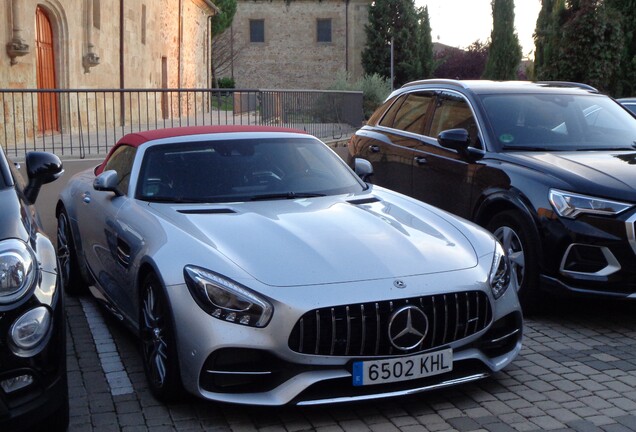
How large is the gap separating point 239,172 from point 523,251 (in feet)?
7.28

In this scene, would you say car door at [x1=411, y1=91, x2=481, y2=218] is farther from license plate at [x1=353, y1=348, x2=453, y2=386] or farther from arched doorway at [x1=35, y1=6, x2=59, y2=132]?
arched doorway at [x1=35, y1=6, x2=59, y2=132]

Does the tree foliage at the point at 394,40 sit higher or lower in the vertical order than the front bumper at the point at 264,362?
higher

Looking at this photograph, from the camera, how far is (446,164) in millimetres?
7746

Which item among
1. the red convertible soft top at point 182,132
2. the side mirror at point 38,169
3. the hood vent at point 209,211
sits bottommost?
the hood vent at point 209,211

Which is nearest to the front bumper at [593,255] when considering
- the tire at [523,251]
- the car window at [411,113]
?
the tire at [523,251]

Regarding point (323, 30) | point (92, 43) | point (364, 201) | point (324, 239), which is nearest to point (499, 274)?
point (324, 239)

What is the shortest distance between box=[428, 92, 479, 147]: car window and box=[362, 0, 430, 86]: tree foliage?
47057 mm

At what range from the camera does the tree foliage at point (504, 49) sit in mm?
44750

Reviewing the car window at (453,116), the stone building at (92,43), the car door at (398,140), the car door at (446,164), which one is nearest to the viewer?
the car door at (446,164)

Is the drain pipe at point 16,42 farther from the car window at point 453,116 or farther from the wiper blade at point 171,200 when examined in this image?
the wiper blade at point 171,200

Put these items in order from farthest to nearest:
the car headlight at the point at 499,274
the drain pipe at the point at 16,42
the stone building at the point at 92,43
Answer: the stone building at the point at 92,43 → the drain pipe at the point at 16,42 → the car headlight at the point at 499,274

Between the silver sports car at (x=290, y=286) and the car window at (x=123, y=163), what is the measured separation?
0.15 meters

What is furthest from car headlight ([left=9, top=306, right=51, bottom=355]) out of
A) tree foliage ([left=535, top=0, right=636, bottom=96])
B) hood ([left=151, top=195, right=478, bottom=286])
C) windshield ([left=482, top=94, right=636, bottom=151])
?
tree foliage ([left=535, top=0, right=636, bottom=96])

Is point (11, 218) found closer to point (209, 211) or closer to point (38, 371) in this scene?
point (38, 371)
